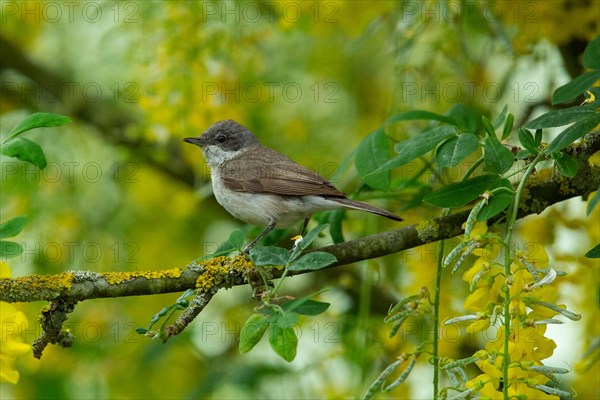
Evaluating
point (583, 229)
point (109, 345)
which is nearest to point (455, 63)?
point (583, 229)

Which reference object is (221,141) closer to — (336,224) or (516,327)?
(336,224)

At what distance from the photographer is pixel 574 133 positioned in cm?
222

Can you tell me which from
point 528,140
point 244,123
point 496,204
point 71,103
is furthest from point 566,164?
point 71,103

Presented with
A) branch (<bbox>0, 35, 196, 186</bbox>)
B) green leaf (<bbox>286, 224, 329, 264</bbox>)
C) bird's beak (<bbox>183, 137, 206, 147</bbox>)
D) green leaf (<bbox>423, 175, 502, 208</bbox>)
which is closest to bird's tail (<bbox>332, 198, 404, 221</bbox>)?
green leaf (<bbox>423, 175, 502, 208</bbox>)

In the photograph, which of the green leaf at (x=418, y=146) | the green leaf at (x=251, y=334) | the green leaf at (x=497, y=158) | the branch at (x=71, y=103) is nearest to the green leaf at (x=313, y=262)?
the green leaf at (x=251, y=334)

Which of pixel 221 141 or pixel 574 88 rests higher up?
pixel 221 141

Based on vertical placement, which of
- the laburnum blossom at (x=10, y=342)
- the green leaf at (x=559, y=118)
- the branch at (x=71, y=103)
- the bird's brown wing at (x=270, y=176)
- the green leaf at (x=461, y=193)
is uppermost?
the branch at (x=71, y=103)

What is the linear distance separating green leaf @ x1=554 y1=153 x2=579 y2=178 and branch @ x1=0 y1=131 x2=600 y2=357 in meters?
0.23

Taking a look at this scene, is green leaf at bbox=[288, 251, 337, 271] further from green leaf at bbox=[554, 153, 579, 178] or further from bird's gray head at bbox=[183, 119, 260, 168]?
bird's gray head at bbox=[183, 119, 260, 168]

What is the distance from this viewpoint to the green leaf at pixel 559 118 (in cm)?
225

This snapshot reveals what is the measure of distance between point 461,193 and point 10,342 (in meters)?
1.28

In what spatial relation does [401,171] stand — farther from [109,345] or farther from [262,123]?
[109,345]

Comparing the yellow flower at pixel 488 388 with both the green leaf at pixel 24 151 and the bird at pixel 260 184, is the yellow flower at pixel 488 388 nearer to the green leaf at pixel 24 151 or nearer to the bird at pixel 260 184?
the bird at pixel 260 184

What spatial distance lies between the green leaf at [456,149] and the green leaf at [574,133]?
0.30 m
